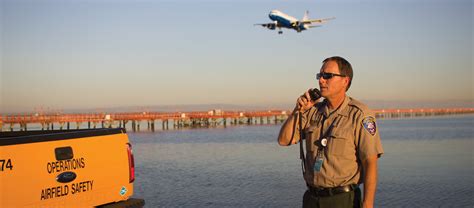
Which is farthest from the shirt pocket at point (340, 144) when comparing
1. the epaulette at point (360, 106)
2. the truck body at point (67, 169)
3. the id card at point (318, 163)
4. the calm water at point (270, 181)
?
the calm water at point (270, 181)

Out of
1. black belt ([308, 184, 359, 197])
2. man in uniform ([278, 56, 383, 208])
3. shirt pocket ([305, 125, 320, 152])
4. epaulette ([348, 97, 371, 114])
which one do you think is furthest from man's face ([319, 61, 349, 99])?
black belt ([308, 184, 359, 197])

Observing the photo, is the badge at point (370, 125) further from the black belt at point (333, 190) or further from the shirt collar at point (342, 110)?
the black belt at point (333, 190)

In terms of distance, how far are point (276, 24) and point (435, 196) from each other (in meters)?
42.9

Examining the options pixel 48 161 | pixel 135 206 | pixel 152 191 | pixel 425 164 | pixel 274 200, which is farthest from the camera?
pixel 425 164

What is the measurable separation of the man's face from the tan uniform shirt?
0.13 metres

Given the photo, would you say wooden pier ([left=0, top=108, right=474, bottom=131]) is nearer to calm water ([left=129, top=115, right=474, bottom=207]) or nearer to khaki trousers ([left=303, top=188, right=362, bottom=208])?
calm water ([left=129, top=115, right=474, bottom=207])

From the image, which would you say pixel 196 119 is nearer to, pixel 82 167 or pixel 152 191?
pixel 152 191

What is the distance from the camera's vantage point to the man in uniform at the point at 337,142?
431 centimetres

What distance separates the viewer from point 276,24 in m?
57.8

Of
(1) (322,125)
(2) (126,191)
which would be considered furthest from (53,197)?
(1) (322,125)

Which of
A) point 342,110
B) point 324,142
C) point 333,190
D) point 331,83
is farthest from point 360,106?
point 333,190

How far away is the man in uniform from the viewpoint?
14.1 ft

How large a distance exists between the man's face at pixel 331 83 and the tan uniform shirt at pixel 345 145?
13 centimetres

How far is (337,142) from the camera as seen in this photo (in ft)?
14.3
